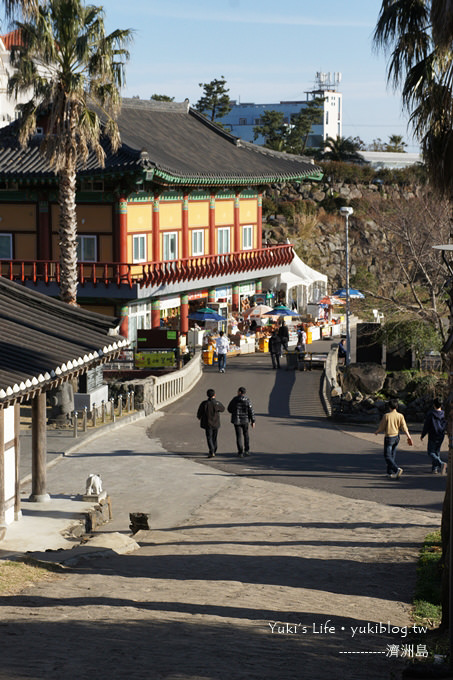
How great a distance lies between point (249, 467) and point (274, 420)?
264 inches

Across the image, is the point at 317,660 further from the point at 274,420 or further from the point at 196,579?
the point at 274,420

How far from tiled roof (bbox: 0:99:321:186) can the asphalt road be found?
12194 mm

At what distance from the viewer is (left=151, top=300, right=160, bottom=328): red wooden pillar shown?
153ft

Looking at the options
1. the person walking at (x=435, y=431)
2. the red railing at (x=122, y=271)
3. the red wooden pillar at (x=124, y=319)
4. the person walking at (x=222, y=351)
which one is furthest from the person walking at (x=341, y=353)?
the person walking at (x=435, y=431)

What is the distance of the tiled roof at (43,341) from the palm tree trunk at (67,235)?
11.9 metres

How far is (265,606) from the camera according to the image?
477 inches

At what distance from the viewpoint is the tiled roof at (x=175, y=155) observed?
143 ft

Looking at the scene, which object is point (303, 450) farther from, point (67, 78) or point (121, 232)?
point (121, 232)

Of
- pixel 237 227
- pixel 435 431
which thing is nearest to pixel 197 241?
pixel 237 227

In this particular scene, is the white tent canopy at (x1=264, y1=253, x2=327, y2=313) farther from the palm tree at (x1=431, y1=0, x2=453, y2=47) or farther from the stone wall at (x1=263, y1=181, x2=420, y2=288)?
the palm tree at (x1=431, y1=0, x2=453, y2=47)

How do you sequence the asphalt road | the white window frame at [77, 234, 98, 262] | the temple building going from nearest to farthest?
the asphalt road → the temple building → the white window frame at [77, 234, 98, 262]

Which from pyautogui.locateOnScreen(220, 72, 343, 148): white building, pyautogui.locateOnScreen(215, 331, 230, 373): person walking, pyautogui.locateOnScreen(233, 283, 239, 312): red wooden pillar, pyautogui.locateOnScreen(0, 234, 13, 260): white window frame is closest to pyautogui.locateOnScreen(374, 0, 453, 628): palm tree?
pyautogui.locateOnScreen(215, 331, 230, 373): person walking

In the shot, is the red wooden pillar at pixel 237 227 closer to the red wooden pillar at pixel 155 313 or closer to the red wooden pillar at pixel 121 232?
the red wooden pillar at pixel 155 313

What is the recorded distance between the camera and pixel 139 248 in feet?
152
